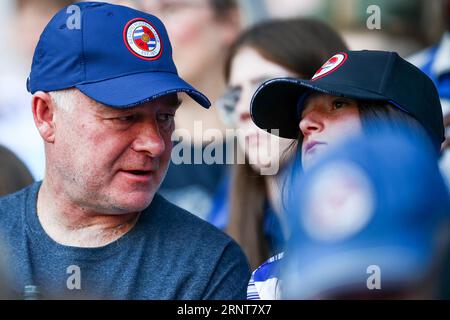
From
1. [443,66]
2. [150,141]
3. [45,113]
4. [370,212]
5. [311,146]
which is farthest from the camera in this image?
[443,66]

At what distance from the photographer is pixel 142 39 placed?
5.17ft

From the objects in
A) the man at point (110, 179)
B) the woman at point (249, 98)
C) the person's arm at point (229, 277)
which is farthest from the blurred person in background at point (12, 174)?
the person's arm at point (229, 277)

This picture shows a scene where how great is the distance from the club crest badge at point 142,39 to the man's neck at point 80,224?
1.13 feet

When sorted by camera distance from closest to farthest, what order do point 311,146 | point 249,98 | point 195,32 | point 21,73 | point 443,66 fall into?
point 311,146 → point 249,98 → point 443,66 → point 195,32 → point 21,73

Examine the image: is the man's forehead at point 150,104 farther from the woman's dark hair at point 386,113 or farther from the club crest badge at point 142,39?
the woman's dark hair at point 386,113

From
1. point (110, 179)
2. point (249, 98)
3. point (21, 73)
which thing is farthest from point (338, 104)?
point (21, 73)

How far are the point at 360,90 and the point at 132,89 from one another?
461mm

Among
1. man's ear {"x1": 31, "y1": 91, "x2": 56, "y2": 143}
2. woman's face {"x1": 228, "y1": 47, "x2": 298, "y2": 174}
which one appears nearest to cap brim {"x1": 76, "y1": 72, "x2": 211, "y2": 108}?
man's ear {"x1": 31, "y1": 91, "x2": 56, "y2": 143}

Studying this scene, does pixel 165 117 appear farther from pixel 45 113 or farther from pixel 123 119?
pixel 45 113

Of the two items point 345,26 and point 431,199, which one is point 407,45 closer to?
point 345,26

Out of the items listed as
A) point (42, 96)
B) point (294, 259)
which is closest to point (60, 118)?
point (42, 96)

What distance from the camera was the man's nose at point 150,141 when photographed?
1.50 meters

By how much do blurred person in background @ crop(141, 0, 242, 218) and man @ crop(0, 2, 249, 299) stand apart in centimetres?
143

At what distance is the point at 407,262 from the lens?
63 cm
